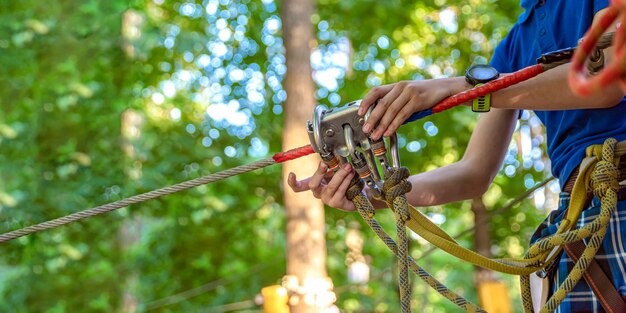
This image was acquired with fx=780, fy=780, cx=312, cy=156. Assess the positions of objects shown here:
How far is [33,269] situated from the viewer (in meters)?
7.35

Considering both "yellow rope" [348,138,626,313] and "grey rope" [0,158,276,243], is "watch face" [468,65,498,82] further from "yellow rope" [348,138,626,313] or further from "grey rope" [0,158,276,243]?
"grey rope" [0,158,276,243]

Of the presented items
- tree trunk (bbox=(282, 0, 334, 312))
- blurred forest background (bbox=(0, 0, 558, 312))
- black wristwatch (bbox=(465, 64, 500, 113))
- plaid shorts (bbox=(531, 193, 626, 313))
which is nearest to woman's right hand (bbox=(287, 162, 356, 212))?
black wristwatch (bbox=(465, 64, 500, 113))

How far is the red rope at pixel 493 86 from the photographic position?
1.27m

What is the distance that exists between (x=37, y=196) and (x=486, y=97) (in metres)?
6.20

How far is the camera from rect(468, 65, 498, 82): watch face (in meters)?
1.31

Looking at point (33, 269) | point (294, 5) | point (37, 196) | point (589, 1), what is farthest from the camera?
point (33, 269)

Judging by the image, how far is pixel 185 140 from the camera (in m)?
7.29

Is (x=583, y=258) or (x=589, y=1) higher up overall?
Answer: (x=589, y=1)

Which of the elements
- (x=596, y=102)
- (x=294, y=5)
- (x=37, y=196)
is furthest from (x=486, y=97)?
(x=37, y=196)

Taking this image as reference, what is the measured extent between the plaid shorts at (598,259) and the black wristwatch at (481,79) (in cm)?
27

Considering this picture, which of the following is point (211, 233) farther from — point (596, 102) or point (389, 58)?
point (596, 102)

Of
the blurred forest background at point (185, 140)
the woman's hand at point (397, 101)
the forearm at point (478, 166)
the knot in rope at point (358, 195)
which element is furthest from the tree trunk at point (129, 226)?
the woman's hand at point (397, 101)

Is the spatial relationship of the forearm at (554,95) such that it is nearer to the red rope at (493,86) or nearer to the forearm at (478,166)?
the red rope at (493,86)

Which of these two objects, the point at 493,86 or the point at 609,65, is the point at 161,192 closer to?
the point at 493,86
